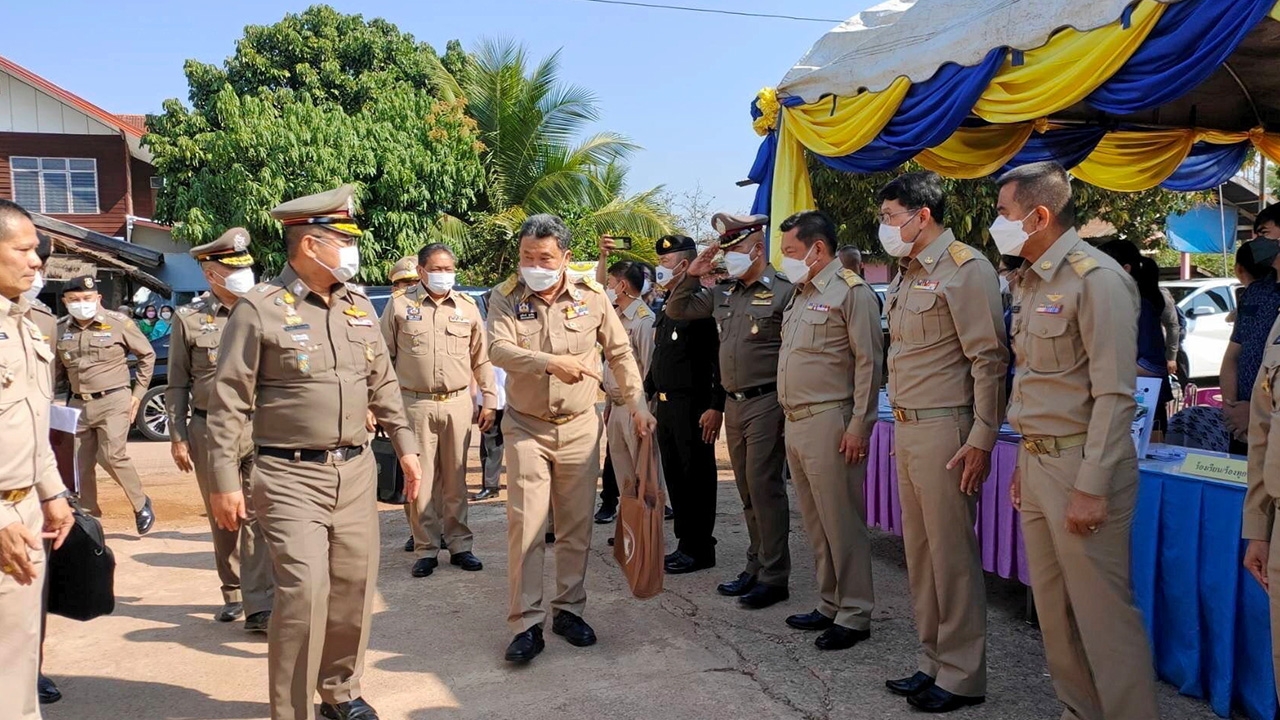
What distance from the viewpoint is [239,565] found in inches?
196

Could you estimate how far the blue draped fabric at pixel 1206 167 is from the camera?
23.6 ft

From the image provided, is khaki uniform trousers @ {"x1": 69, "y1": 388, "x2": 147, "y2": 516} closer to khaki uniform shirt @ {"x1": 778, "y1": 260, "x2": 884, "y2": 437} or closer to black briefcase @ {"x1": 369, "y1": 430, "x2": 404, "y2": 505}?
black briefcase @ {"x1": 369, "y1": 430, "x2": 404, "y2": 505}

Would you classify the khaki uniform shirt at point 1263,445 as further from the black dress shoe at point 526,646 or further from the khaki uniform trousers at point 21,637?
the khaki uniform trousers at point 21,637

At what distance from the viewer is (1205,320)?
13.9 metres

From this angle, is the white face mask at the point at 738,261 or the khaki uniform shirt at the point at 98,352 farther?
the khaki uniform shirt at the point at 98,352

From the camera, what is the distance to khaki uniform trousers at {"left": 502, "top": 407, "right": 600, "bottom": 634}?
170 inches

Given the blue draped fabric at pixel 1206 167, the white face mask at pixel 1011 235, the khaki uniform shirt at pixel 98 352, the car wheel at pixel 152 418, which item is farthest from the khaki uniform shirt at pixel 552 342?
the car wheel at pixel 152 418

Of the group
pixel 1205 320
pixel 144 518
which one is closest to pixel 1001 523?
pixel 144 518

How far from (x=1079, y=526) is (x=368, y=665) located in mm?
3050

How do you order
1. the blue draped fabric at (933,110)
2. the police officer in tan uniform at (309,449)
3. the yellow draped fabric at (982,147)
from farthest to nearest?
the yellow draped fabric at (982,147) < the blue draped fabric at (933,110) < the police officer in tan uniform at (309,449)

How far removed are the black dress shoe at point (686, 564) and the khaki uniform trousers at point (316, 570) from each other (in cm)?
238

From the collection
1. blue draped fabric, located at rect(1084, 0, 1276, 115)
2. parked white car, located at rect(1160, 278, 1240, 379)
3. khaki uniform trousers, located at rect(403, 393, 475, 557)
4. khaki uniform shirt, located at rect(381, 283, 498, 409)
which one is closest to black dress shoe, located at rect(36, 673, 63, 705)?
khaki uniform trousers, located at rect(403, 393, 475, 557)

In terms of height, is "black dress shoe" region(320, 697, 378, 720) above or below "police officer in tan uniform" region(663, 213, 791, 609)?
below

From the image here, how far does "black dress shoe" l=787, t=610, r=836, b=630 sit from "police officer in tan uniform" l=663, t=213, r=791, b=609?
38 centimetres
